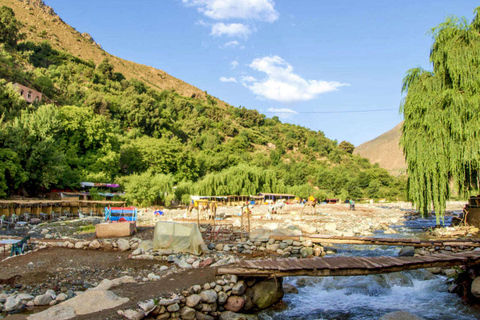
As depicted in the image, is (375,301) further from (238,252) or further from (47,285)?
(47,285)

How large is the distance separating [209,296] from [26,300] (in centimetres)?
418

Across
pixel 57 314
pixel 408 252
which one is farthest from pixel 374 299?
pixel 57 314

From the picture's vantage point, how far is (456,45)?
1623 centimetres

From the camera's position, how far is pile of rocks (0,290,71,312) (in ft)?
23.1

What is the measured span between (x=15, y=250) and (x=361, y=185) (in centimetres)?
8213

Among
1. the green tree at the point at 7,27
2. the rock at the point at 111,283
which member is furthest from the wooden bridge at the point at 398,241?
the green tree at the point at 7,27

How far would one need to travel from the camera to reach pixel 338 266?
820 centimetres

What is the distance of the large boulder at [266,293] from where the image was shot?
845 centimetres

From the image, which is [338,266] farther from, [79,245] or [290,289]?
[79,245]

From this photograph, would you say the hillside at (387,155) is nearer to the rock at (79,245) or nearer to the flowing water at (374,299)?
the flowing water at (374,299)

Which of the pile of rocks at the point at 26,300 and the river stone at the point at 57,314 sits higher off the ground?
the river stone at the point at 57,314

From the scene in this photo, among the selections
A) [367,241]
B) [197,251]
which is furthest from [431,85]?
[197,251]

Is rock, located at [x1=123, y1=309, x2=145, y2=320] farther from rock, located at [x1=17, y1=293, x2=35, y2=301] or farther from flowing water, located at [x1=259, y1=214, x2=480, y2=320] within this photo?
flowing water, located at [x1=259, y1=214, x2=480, y2=320]

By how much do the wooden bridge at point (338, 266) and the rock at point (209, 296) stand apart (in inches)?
26.8
